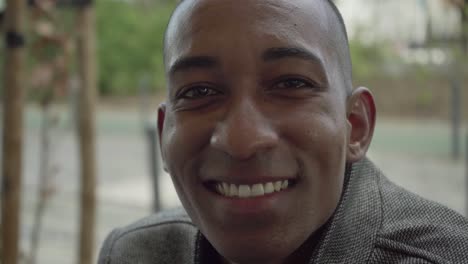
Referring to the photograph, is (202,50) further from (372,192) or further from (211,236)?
(372,192)

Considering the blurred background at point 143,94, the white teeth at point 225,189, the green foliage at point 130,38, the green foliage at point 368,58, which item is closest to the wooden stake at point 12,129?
the blurred background at point 143,94

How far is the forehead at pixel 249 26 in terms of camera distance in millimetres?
762

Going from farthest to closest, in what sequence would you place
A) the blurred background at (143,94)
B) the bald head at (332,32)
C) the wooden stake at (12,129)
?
the blurred background at (143,94)
the wooden stake at (12,129)
the bald head at (332,32)

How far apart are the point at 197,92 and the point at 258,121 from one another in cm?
11

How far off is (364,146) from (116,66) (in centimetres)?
363

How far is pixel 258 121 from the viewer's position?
0.74 meters

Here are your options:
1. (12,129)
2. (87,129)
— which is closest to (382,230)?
(12,129)

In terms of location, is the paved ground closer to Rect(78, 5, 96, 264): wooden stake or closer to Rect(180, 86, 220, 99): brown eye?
Rect(78, 5, 96, 264): wooden stake

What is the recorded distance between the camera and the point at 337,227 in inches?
34.0

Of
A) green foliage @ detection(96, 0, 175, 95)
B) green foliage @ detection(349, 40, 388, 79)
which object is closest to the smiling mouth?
green foliage @ detection(349, 40, 388, 79)

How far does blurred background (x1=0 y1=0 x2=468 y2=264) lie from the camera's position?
6.75 ft

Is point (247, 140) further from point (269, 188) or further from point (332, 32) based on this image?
point (332, 32)

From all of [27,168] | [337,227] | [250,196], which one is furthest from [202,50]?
[27,168]

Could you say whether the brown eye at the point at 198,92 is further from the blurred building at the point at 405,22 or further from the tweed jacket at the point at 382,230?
the blurred building at the point at 405,22
